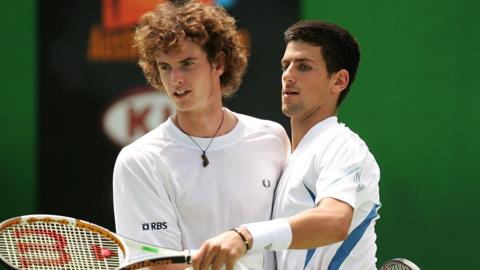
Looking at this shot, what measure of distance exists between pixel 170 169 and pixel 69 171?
12.1 feet

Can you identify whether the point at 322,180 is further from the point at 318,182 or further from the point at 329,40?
the point at 329,40

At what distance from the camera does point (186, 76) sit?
3.99 meters

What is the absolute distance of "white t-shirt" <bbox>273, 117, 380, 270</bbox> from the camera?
3.68 m

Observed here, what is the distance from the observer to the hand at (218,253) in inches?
124

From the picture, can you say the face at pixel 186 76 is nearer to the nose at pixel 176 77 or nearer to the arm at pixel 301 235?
the nose at pixel 176 77

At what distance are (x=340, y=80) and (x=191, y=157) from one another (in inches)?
26.7

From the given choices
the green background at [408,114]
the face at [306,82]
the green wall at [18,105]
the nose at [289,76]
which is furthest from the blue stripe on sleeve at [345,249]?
the green wall at [18,105]

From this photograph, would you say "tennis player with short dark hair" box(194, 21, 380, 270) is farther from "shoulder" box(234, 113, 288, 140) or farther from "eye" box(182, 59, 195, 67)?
"eye" box(182, 59, 195, 67)

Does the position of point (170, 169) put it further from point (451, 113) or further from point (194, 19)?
point (451, 113)

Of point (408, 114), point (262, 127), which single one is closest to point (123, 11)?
point (408, 114)

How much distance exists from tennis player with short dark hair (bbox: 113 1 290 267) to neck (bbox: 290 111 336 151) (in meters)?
0.10

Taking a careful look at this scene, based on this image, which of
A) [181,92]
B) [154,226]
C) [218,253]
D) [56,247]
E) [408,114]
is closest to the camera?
[218,253]

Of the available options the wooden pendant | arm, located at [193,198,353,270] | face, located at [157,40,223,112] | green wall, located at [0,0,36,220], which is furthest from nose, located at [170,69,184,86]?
green wall, located at [0,0,36,220]

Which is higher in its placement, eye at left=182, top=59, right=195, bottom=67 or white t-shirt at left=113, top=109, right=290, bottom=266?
eye at left=182, top=59, right=195, bottom=67
